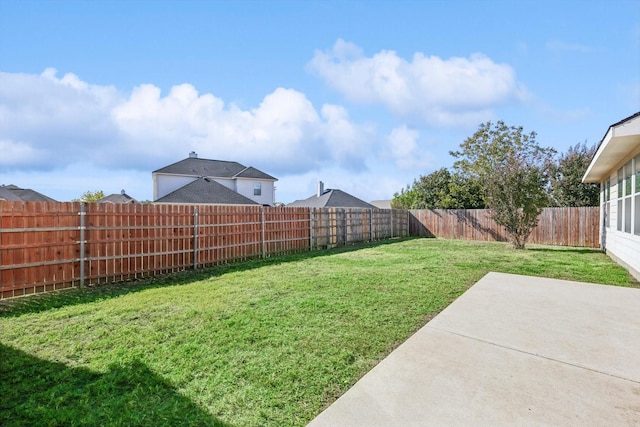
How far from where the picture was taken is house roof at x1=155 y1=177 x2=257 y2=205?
70.3ft

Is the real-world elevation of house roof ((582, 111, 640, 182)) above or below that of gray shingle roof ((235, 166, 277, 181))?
below

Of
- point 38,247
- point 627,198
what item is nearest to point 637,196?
point 627,198

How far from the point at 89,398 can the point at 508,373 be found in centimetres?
322

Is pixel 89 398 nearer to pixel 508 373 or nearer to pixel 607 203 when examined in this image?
pixel 508 373

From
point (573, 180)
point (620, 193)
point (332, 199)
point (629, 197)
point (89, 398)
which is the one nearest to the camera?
point (89, 398)

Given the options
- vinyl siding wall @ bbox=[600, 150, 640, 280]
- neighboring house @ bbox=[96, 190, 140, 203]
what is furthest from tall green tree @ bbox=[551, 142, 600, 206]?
neighboring house @ bbox=[96, 190, 140, 203]

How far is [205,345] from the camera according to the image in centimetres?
321

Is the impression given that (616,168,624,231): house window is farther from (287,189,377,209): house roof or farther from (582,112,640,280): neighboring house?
(287,189,377,209): house roof

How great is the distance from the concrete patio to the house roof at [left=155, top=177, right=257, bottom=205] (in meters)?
20.0

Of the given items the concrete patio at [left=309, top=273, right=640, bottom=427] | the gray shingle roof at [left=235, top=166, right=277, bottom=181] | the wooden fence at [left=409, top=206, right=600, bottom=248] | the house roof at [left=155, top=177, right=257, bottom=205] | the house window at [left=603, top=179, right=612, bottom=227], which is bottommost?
the concrete patio at [left=309, top=273, right=640, bottom=427]

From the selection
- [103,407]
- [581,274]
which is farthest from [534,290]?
[103,407]

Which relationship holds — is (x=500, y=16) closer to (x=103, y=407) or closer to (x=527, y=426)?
(x=527, y=426)

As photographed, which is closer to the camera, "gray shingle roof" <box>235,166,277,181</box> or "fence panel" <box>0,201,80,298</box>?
"fence panel" <box>0,201,80,298</box>

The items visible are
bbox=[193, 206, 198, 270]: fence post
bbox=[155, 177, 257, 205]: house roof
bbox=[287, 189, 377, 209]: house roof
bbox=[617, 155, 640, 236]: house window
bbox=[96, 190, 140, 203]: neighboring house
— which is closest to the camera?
bbox=[617, 155, 640, 236]: house window
